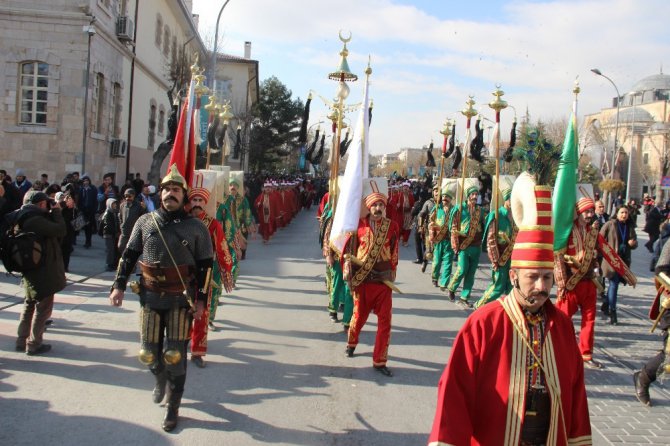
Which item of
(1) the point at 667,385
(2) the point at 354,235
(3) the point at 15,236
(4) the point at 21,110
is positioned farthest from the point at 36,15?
(1) the point at 667,385

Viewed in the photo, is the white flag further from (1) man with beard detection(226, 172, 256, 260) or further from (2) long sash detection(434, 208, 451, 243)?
(2) long sash detection(434, 208, 451, 243)

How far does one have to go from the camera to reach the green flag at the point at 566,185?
502 centimetres

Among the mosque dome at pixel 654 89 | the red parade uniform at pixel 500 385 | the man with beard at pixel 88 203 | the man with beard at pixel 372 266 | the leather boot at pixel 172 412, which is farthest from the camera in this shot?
the mosque dome at pixel 654 89

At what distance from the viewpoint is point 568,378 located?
320 cm

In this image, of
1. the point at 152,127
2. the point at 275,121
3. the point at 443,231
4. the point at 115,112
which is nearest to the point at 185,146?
the point at 443,231

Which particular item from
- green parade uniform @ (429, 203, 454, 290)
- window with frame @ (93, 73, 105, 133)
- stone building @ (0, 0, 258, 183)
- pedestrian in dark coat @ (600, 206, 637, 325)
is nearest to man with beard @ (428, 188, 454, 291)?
green parade uniform @ (429, 203, 454, 290)

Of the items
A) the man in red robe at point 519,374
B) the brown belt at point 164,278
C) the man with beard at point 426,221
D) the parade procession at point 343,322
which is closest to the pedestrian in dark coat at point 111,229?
the parade procession at point 343,322

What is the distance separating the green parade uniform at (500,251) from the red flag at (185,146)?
13.3 ft

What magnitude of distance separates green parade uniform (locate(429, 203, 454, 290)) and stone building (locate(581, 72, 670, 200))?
31.7 m

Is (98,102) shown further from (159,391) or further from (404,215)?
(159,391)

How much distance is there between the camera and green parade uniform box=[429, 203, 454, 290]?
1189 cm

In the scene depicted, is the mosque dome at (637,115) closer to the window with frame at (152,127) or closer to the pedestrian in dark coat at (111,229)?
the window with frame at (152,127)

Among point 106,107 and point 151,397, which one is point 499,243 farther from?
point 106,107

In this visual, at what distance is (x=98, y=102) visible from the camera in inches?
870
